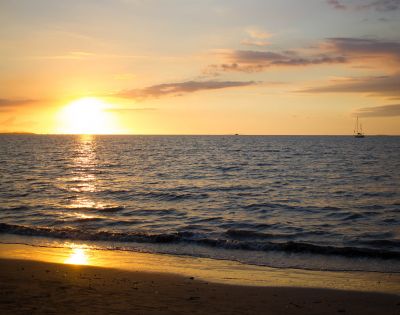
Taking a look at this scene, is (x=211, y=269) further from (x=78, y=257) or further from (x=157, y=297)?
(x=78, y=257)

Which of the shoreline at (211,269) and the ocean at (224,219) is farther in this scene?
the ocean at (224,219)

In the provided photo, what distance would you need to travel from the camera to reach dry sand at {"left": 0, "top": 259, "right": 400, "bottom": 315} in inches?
369

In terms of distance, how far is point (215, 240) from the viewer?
18.1 metres

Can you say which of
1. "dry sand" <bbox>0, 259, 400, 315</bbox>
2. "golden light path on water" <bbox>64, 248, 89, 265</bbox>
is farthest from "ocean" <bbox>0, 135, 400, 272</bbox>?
"dry sand" <bbox>0, 259, 400, 315</bbox>

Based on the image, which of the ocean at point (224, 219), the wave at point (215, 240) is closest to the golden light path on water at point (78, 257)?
the ocean at point (224, 219)

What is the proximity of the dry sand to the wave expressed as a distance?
5387 mm

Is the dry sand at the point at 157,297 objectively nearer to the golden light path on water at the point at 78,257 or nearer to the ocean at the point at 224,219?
the golden light path on water at the point at 78,257

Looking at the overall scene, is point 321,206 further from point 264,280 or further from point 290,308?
point 290,308

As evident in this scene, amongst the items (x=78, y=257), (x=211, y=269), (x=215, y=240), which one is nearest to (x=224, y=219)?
(x=215, y=240)

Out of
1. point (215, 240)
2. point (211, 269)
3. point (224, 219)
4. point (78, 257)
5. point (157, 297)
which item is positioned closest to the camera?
point (157, 297)

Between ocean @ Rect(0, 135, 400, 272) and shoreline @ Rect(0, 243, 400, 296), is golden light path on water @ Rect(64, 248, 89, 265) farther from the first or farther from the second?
ocean @ Rect(0, 135, 400, 272)

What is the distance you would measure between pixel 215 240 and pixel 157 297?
8.02m

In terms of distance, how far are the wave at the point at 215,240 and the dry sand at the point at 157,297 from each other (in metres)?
5.39

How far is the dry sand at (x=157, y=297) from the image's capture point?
9.37 meters
